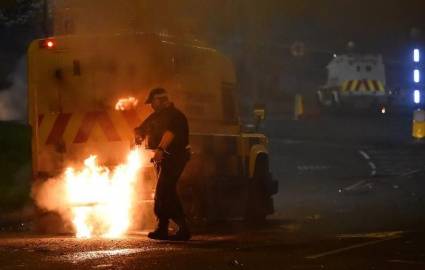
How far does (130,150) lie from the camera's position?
1302cm

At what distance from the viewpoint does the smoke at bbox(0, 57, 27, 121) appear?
2095 cm

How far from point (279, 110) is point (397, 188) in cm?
2452

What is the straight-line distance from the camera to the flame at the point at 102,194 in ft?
42.8

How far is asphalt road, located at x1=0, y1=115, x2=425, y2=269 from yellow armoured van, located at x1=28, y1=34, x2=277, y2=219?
731 millimetres

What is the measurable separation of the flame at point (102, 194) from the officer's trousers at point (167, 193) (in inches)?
62.0

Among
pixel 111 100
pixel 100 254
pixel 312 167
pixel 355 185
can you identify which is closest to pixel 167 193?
pixel 100 254

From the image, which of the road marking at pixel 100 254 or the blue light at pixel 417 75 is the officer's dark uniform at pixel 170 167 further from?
the blue light at pixel 417 75

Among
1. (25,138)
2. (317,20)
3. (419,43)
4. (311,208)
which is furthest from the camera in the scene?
(317,20)

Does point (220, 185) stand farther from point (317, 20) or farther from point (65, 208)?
point (317, 20)

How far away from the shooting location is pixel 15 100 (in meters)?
21.2

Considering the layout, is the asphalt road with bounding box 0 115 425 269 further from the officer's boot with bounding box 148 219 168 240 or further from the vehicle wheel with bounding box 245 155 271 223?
the vehicle wheel with bounding box 245 155 271 223

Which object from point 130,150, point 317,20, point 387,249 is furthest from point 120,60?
point 317,20

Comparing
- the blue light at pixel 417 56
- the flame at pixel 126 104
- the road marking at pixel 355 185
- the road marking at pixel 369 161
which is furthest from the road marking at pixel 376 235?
the blue light at pixel 417 56

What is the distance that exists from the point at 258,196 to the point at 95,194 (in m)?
2.63
